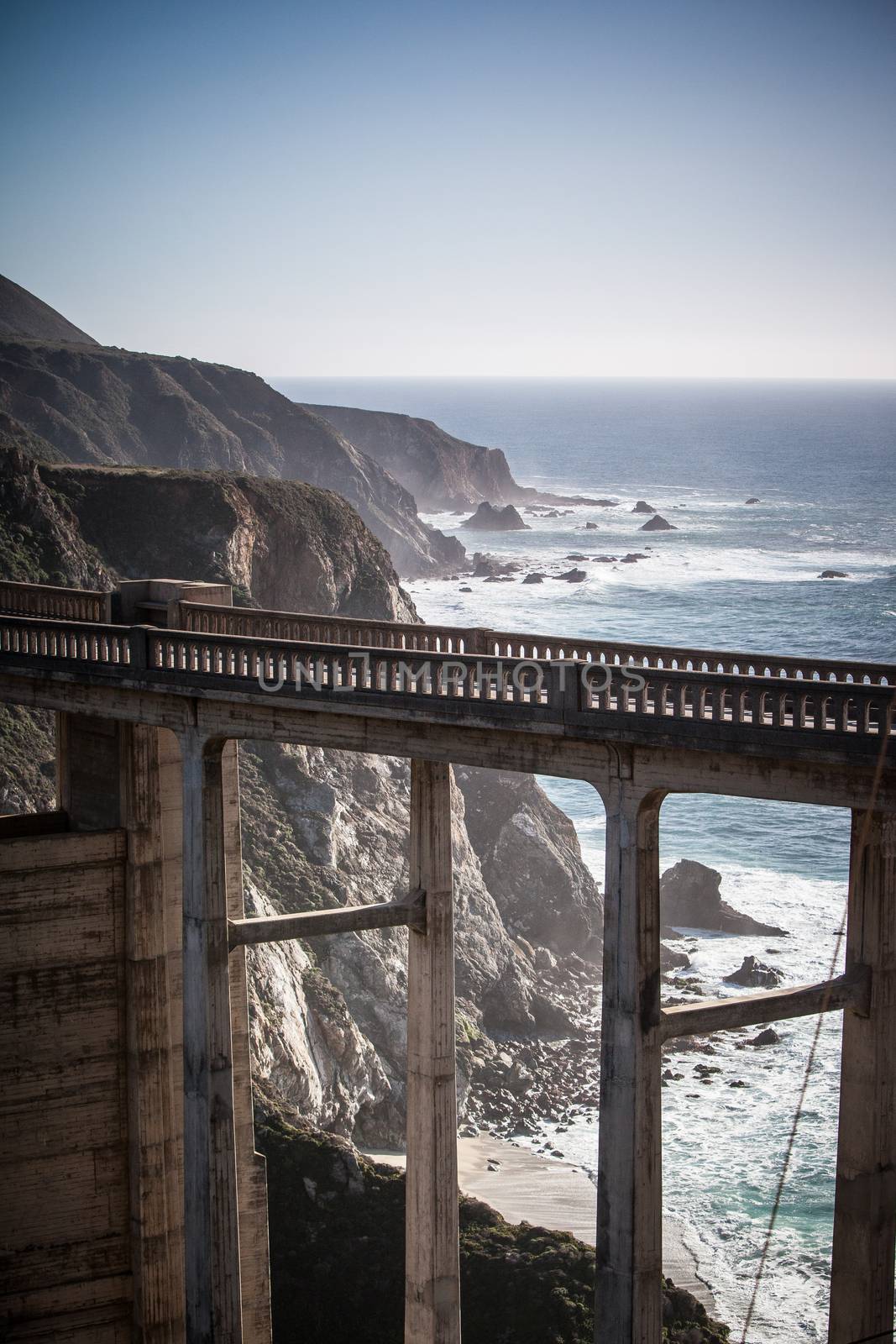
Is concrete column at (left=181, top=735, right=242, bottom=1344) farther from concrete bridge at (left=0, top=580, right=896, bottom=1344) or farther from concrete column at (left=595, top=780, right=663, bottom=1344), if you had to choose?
concrete column at (left=595, top=780, right=663, bottom=1344)

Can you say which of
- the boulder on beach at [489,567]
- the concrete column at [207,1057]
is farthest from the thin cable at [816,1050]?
the boulder on beach at [489,567]

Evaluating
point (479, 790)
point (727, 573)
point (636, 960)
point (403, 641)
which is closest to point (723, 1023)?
point (636, 960)

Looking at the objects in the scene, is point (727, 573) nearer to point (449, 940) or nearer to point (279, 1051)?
point (279, 1051)

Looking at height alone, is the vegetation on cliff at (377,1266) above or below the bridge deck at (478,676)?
below

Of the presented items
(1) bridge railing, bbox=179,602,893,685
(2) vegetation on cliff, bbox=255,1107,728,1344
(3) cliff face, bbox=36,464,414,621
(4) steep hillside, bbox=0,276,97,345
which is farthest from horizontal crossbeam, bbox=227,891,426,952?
(4) steep hillside, bbox=0,276,97,345

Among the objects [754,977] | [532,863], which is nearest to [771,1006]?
[754,977]

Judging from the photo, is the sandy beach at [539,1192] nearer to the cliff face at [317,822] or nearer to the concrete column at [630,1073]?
the cliff face at [317,822]
